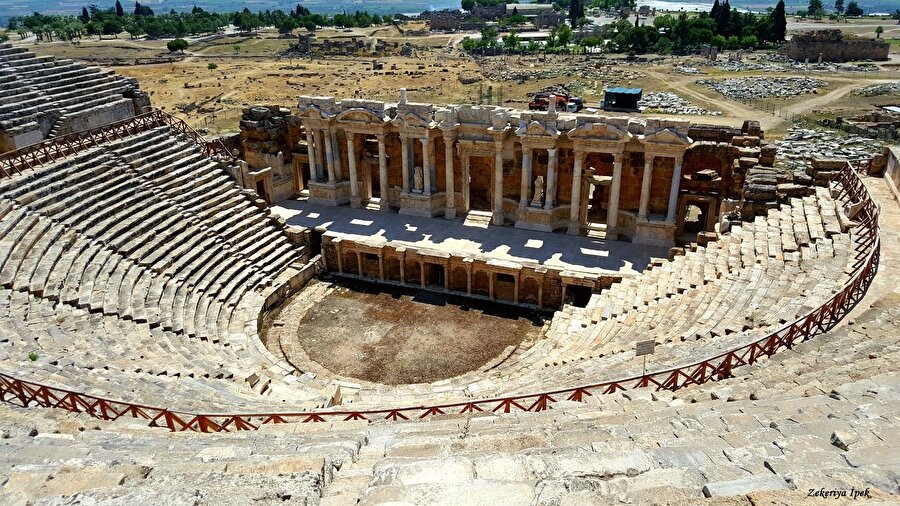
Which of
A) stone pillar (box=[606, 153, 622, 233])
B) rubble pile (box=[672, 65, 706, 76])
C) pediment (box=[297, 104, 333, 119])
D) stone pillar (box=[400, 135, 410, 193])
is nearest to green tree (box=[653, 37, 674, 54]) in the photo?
rubble pile (box=[672, 65, 706, 76])

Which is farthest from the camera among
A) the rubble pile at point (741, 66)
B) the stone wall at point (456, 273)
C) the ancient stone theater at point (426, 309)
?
the rubble pile at point (741, 66)

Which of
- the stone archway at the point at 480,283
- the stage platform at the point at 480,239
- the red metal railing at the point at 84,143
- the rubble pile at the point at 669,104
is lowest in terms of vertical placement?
the stone archway at the point at 480,283

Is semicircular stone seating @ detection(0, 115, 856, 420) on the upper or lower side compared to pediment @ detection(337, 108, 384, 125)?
lower

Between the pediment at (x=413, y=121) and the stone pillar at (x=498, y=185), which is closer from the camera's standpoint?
the stone pillar at (x=498, y=185)

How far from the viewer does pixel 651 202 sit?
26000mm

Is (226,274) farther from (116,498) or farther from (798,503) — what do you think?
(798,503)

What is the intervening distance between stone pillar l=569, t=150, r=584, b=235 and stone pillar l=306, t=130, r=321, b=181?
40.4 ft

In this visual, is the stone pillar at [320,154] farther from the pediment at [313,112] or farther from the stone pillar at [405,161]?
the stone pillar at [405,161]

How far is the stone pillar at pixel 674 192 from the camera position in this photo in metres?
23.8

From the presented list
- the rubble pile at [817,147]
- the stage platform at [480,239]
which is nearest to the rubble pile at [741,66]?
the rubble pile at [817,147]

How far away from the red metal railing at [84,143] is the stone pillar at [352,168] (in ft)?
17.6

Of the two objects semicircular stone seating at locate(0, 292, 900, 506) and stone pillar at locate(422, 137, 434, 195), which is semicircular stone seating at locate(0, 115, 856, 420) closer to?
semicircular stone seating at locate(0, 292, 900, 506)

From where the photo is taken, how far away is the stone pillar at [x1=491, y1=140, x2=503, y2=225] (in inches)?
1012

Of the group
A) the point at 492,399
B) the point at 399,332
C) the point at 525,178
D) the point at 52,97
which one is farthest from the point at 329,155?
the point at 492,399
